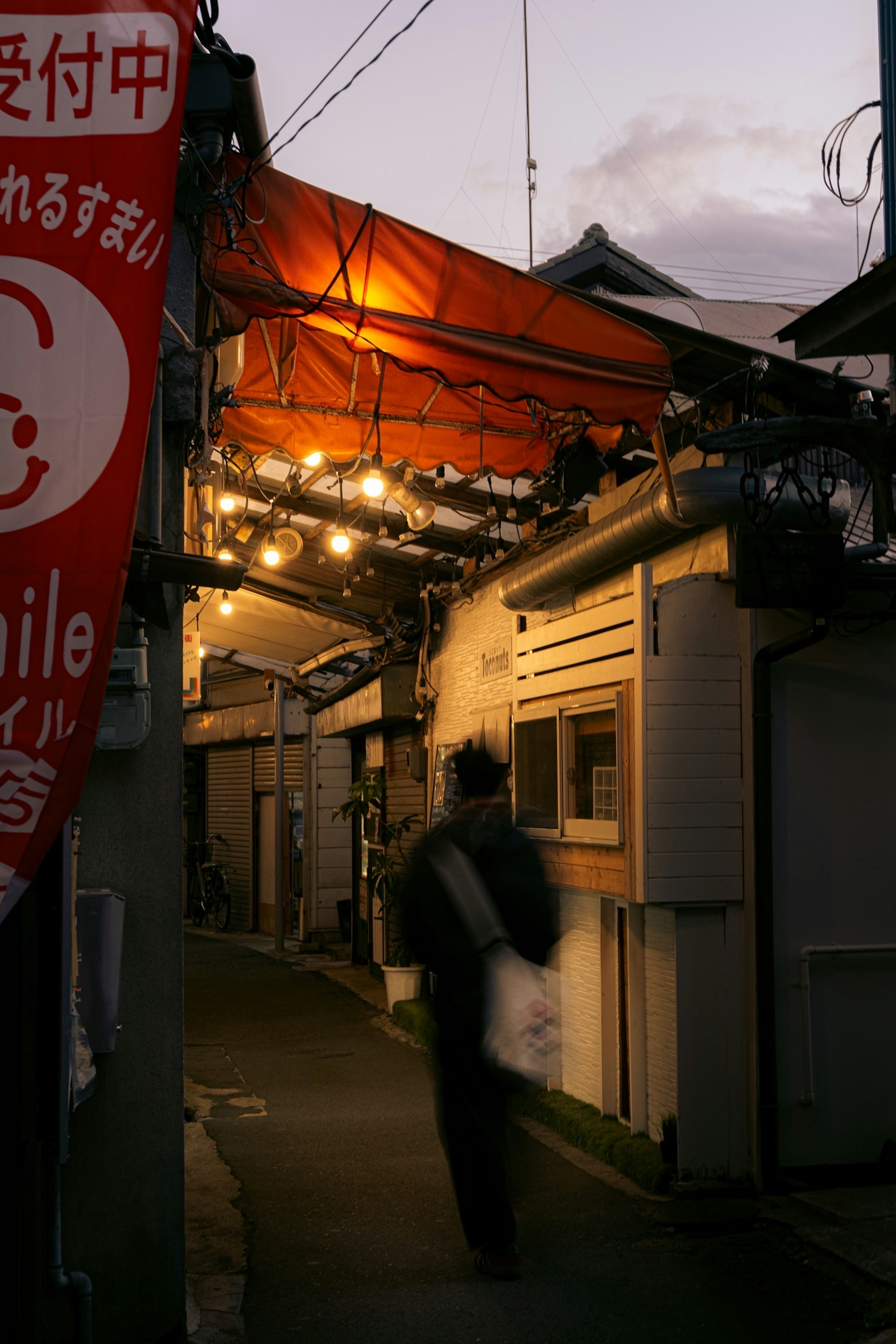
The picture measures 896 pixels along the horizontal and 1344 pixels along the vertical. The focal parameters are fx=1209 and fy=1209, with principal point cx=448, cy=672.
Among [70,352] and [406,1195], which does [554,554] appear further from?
[70,352]

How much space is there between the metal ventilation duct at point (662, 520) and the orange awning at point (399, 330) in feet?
1.62

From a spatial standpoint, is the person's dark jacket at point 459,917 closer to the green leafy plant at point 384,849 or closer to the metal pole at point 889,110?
the metal pole at point 889,110

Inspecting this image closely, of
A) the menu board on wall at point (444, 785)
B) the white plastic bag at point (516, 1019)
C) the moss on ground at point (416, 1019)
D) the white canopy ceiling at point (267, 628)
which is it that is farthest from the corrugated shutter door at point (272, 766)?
the white plastic bag at point (516, 1019)

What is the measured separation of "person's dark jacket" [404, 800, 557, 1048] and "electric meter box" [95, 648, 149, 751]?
167 centimetres

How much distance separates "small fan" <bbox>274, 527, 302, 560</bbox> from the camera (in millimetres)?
11164

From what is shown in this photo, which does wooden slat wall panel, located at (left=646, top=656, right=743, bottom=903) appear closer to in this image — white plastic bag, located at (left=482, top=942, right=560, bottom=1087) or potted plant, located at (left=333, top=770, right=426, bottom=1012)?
white plastic bag, located at (left=482, top=942, right=560, bottom=1087)

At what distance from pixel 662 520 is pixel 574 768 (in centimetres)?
193

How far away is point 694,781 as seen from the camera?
7215mm

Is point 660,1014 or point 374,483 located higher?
point 374,483

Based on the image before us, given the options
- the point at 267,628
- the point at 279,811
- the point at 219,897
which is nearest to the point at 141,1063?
the point at 267,628

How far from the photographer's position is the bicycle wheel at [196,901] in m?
26.0

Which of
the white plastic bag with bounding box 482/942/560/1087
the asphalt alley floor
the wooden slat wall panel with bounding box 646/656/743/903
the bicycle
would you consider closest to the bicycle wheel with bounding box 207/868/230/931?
the bicycle

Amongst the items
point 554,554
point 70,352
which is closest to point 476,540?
point 554,554

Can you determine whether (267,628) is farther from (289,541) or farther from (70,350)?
(70,350)
